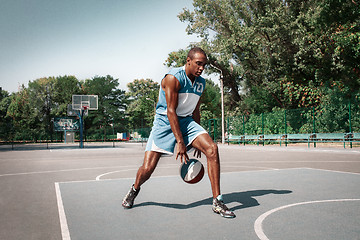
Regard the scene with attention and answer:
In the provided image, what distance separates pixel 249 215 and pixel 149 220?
1.17m

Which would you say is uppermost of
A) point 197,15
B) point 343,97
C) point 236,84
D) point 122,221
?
point 197,15

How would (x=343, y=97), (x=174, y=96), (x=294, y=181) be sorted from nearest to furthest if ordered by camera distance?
1. (x=174, y=96)
2. (x=294, y=181)
3. (x=343, y=97)

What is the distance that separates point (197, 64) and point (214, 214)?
6.06 ft

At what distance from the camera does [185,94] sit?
430cm

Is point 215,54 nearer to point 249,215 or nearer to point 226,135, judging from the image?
point 226,135

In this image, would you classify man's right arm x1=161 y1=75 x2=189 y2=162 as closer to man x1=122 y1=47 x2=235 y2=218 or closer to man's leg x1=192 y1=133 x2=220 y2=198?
man x1=122 y1=47 x2=235 y2=218

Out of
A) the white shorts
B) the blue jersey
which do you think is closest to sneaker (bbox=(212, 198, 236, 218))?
the white shorts

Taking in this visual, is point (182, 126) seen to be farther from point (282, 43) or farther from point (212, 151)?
point (282, 43)

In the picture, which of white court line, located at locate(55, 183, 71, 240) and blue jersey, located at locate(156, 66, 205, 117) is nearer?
white court line, located at locate(55, 183, 71, 240)

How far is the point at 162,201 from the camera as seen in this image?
486cm

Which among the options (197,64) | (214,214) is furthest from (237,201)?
(197,64)

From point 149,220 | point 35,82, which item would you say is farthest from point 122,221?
point 35,82

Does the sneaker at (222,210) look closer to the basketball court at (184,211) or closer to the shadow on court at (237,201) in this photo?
the basketball court at (184,211)

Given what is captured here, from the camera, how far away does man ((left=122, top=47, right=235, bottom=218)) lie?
409 cm
